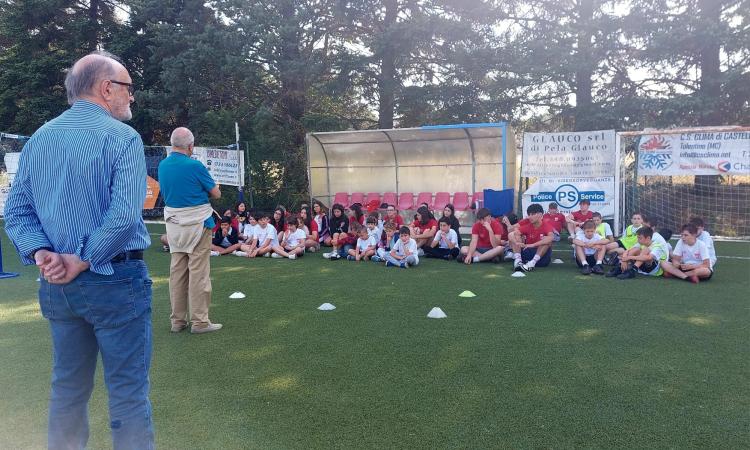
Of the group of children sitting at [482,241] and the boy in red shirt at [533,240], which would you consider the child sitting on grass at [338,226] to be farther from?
the boy in red shirt at [533,240]

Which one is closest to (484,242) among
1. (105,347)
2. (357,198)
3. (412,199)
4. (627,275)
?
(627,275)

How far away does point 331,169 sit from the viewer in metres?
17.2

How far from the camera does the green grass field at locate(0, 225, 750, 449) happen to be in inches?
128

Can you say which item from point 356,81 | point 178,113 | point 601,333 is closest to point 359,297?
point 601,333

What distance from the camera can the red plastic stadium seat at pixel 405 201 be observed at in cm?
1600

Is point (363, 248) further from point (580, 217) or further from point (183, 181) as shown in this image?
point (183, 181)

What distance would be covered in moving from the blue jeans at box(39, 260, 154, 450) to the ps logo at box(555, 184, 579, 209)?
12056 millimetres

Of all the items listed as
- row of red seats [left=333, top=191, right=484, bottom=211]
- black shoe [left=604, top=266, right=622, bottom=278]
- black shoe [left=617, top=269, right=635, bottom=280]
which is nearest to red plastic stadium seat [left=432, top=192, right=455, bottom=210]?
row of red seats [left=333, top=191, right=484, bottom=211]

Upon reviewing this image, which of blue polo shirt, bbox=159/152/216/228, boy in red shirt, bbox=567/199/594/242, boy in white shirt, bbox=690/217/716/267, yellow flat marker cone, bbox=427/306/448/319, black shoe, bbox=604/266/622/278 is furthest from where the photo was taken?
boy in red shirt, bbox=567/199/594/242

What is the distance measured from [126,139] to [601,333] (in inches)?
175

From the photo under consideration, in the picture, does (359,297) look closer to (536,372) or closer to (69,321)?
(536,372)

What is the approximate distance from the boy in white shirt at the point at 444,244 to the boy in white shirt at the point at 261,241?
122 inches

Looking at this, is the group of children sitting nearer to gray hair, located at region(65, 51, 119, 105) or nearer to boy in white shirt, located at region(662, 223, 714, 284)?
boy in white shirt, located at region(662, 223, 714, 284)

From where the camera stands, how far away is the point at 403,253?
9.74 meters
